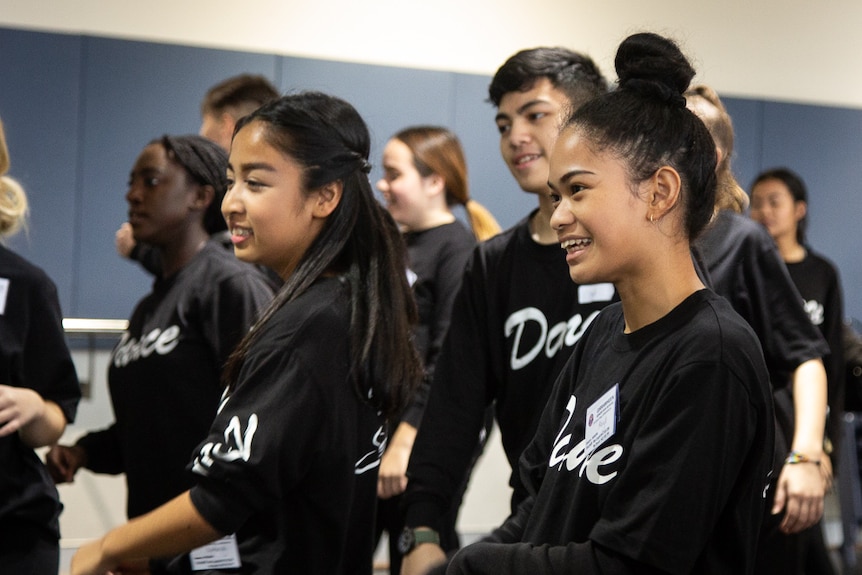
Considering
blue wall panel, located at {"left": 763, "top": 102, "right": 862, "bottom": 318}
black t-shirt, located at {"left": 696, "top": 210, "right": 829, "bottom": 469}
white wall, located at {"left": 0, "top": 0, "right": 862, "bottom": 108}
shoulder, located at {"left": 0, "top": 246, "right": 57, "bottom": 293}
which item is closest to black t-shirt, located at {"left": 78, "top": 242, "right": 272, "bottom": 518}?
shoulder, located at {"left": 0, "top": 246, "right": 57, "bottom": 293}

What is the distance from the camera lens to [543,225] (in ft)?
6.19

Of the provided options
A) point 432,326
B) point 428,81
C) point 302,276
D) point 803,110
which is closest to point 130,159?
point 428,81

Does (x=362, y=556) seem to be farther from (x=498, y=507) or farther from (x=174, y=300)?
(x=498, y=507)

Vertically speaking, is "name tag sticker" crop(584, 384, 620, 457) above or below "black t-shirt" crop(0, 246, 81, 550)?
above

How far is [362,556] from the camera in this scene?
5.42ft

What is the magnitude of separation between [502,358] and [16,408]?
0.93 m

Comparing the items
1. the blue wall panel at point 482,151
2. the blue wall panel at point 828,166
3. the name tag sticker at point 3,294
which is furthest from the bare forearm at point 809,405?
the blue wall panel at point 828,166

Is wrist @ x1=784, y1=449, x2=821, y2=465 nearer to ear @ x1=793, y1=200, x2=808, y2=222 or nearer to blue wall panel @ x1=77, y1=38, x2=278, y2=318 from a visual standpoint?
ear @ x1=793, y1=200, x2=808, y2=222

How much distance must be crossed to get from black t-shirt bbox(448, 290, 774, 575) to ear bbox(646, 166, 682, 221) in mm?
110

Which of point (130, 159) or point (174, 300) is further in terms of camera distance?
point (130, 159)

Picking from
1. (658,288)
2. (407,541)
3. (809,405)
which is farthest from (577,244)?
(809,405)

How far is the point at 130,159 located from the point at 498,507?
86.3 inches

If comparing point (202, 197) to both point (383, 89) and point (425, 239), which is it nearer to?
point (425, 239)

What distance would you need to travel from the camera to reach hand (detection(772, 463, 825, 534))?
2004 mm
